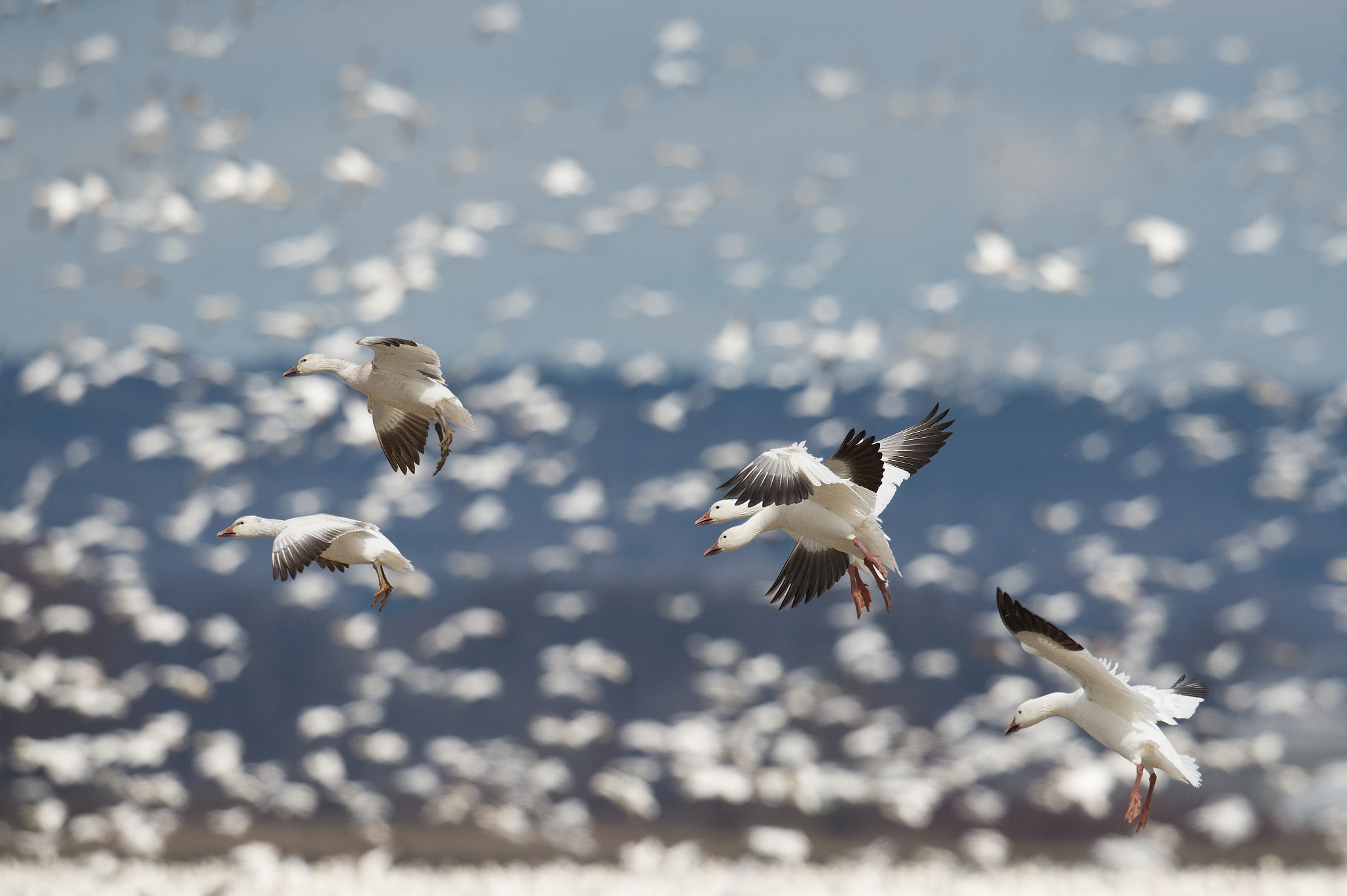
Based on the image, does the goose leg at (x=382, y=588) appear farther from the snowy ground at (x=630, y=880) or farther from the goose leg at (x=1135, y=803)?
the snowy ground at (x=630, y=880)

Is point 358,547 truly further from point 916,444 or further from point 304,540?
point 916,444

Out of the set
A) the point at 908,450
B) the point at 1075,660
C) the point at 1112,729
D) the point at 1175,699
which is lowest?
the point at 1112,729

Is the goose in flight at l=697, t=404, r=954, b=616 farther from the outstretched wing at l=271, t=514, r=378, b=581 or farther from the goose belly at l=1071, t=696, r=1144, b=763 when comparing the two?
the outstretched wing at l=271, t=514, r=378, b=581

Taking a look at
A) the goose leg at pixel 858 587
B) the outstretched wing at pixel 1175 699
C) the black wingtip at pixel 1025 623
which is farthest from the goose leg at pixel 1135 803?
the goose leg at pixel 858 587

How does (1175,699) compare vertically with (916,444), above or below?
below

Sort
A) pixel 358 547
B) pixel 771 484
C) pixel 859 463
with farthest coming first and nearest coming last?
pixel 859 463, pixel 358 547, pixel 771 484

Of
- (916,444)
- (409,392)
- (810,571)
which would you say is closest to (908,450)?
(916,444)

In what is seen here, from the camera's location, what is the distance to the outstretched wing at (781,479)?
598 cm

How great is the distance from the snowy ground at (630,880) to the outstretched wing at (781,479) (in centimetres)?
2066

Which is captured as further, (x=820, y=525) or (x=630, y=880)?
(x=630, y=880)

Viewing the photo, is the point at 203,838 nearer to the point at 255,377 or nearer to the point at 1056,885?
the point at 255,377

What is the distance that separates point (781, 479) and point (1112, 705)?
157 cm

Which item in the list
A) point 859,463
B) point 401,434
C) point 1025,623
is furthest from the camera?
point 401,434

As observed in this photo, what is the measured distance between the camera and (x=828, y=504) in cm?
652
